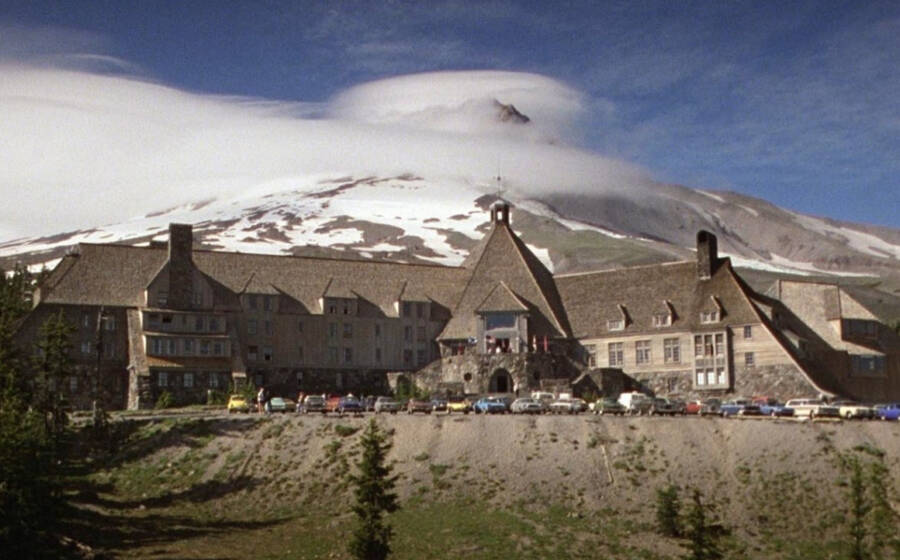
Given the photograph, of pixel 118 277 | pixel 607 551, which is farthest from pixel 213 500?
pixel 118 277

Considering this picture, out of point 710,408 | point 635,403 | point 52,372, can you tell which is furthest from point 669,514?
point 52,372

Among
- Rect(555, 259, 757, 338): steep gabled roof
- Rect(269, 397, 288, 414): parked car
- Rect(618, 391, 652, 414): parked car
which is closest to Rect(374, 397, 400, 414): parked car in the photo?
Rect(269, 397, 288, 414): parked car

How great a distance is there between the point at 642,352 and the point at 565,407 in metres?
25.3

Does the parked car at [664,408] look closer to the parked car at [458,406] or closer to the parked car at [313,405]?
the parked car at [458,406]

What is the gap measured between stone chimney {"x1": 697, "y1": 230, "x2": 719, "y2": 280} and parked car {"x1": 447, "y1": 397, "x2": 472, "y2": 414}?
30512 millimetres

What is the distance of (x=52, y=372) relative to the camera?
96.4 m

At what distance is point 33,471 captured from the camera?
68312mm

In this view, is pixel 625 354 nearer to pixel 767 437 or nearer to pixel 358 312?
pixel 358 312

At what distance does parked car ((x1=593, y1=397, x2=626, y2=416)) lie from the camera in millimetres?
95000

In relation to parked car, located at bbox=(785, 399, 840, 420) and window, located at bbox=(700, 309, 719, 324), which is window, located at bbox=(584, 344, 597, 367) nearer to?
window, located at bbox=(700, 309, 719, 324)

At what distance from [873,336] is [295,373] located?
50.9 m

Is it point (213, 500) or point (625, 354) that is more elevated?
point (625, 354)

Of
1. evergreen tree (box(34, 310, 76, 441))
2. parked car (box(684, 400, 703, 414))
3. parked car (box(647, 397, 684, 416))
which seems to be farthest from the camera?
parked car (box(684, 400, 703, 414))

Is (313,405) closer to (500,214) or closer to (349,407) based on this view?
(349,407)
